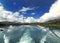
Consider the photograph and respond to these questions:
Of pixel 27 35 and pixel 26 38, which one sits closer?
pixel 26 38

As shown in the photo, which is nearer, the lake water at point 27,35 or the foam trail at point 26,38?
the foam trail at point 26,38

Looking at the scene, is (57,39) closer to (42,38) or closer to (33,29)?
(42,38)

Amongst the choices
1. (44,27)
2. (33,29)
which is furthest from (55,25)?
(33,29)

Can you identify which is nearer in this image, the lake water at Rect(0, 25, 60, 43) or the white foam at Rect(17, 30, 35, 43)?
the white foam at Rect(17, 30, 35, 43)

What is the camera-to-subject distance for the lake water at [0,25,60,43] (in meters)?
5.24

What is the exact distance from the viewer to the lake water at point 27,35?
5243mm

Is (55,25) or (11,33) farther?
(55,25)

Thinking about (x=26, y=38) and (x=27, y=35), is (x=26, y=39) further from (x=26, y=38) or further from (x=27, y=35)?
(x=27, y=35)

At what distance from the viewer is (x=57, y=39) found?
5289mm


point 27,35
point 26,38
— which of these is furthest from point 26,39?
point 27,35

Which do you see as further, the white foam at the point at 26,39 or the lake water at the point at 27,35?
the lake water at the point at 27,35

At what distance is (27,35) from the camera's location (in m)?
5.36

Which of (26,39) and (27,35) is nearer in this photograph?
(26,39)

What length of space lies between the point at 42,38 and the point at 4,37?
89 centimetres
